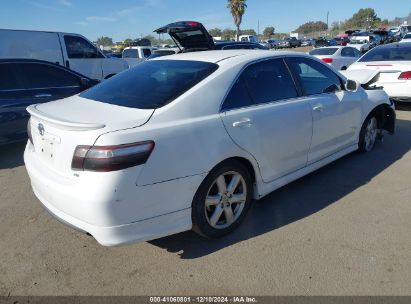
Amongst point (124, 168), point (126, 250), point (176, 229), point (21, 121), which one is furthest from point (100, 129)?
point (21, 121)

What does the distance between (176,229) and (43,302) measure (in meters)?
1.04

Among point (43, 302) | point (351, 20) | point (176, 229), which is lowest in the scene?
point (43, 302)

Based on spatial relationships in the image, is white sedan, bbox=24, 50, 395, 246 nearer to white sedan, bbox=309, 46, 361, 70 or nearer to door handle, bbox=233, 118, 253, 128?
door handle, bbox=233, 118, 253, 128

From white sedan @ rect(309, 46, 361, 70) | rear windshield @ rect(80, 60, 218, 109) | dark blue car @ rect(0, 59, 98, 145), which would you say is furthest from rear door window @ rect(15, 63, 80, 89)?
white sedan @ rect(309, 46, 361, 70)

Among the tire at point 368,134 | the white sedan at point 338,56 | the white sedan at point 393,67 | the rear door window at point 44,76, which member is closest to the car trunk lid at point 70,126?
the rear door window at point 44,76

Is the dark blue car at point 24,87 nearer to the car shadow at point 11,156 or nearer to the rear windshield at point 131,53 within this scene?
the car shadow at point 11,156

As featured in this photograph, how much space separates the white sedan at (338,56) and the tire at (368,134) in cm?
798

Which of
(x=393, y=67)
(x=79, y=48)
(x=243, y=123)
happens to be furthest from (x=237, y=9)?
(x=243, y=123)

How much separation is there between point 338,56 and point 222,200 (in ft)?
→ 38.8

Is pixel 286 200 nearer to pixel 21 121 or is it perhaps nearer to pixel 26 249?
pixel 26 249

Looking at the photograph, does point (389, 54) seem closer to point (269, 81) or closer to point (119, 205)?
point (269, 81)

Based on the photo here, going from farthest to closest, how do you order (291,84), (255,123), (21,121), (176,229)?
(21,121) → (291,84) → (255,123) → (176,229)

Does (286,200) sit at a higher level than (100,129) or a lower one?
lower

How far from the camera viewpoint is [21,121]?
557 centimetres
